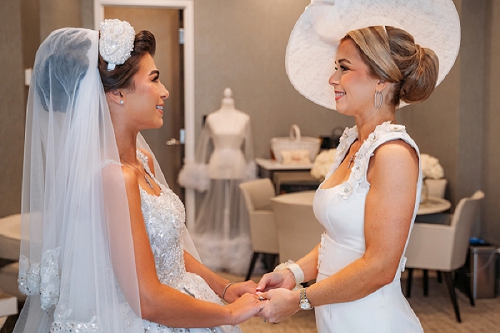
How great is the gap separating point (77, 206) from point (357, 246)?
847 mm

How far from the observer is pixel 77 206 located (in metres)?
1.66

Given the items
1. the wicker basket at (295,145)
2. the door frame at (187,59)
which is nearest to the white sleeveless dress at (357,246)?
the wicker basket at (295,145)

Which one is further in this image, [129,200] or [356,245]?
[356,245]

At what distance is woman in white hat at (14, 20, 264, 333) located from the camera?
1646 mm

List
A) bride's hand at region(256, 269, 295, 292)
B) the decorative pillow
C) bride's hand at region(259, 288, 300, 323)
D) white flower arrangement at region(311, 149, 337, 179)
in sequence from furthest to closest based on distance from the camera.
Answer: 1. the decorative pillow
2. white flower arrangement at region(311, 149, 337, 179)
3. bride's hand at region(256, 269, 295, 292)
4. bride's hand at region(259, 288, 300, 323)

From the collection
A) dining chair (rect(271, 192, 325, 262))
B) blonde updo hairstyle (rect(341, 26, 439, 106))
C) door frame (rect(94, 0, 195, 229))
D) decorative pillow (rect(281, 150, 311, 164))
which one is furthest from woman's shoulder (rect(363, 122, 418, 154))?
door frame (rect(94, 0, 195, 229))

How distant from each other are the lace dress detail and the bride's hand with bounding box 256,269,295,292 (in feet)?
0.58

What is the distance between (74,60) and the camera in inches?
66.1

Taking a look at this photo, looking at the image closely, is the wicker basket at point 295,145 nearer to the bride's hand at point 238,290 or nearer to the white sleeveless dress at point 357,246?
the bride's hand at point 238,290

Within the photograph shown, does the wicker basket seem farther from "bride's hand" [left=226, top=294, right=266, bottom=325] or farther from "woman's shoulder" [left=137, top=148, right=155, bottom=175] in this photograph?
"bride's hand" [left=226, top=294, right=266, bottom=325]

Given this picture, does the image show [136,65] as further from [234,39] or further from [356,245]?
[234,39]

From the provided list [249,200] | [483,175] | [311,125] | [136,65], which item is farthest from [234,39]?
[136,65]

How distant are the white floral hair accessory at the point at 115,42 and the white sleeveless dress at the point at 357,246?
76 cm

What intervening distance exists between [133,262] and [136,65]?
596 millimetres
